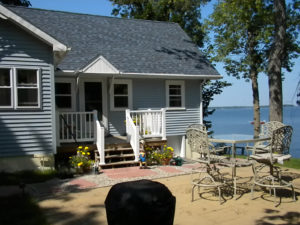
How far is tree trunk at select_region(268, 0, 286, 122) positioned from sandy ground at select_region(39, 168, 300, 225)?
13.6 ft

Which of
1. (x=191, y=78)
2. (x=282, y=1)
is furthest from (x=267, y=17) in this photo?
(x=191, y=78)

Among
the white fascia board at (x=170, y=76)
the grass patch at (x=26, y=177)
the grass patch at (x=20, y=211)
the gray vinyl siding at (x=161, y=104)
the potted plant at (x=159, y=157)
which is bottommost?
the grass patch at (x=20, y=211)

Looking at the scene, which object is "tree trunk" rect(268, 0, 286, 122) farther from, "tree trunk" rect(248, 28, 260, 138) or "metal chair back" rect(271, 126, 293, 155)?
"tree trunk" rect(248, 28, 260, 138)

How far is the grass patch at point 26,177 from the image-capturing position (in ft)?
25.0

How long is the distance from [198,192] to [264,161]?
4.97 feet

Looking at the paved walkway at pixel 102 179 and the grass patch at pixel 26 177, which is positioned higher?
the grass patch at pixel 26 177

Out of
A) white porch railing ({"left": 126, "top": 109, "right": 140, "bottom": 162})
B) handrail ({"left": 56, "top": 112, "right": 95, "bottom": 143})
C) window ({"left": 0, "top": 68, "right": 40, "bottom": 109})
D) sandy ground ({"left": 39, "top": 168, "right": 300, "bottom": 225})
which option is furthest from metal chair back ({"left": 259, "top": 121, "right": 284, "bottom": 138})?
window ({"left": 0, "top": 68, "right": 40, "bottom": 109})

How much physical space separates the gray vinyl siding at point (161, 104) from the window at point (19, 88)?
3.35 meters

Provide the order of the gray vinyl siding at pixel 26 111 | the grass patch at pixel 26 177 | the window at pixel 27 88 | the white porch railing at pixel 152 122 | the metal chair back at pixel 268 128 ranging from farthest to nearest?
the white porch railing at pixel 152 122
the window at pixel 27 88
the gray vinyl siding at pixel 26 111
the metal chair back at pixel 268 128
the grass patch at pixel 26 177

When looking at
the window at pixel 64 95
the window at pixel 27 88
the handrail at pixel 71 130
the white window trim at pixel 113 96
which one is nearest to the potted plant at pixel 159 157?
the handrail at pixel 71 130

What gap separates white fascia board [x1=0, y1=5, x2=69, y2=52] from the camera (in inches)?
310

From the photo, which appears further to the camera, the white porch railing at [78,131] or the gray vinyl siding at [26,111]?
the white porch railing at [78,131]

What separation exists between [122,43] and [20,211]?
8.99 meters

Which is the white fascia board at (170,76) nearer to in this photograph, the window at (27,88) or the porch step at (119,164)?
the window at (27,88)
